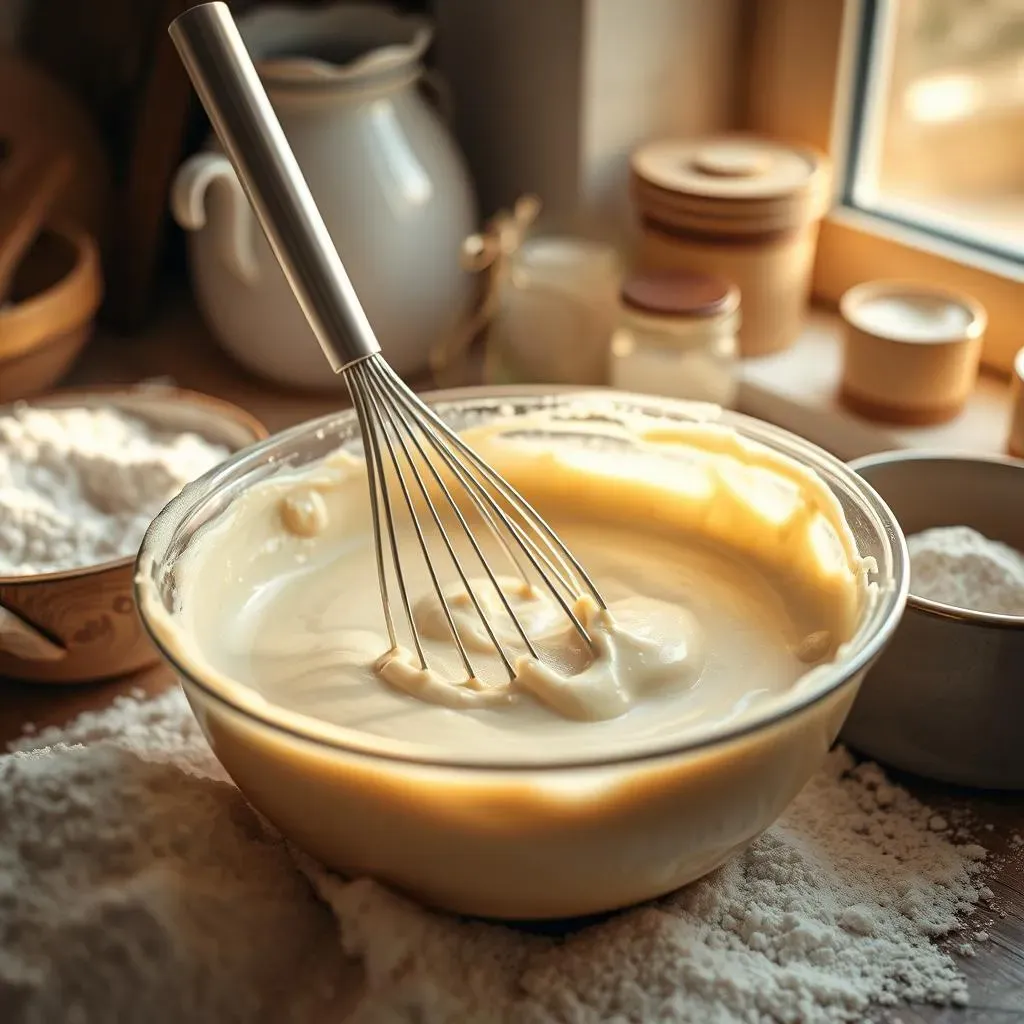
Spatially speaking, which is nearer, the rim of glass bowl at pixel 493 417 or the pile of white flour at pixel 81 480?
the rim of glass bowl at pixel 493 417

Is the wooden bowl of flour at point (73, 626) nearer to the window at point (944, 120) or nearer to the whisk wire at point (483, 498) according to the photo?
the whisk wire at point (483, 498)

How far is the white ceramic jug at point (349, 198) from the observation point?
2.79ft

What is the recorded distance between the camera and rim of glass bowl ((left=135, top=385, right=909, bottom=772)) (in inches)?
17.2

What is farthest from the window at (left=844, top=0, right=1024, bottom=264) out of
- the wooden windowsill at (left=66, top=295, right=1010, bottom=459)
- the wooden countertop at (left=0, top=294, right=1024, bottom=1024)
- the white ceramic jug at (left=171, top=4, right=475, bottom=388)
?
the wooden countertop at (left=0, top=294, right=1024, bottom=1024)

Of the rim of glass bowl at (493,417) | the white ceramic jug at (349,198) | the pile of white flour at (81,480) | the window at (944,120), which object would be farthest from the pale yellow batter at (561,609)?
the window at (944,120)

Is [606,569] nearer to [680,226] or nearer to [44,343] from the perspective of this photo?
[680,226]

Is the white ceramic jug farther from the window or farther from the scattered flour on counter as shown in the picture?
the scattered flour on counter

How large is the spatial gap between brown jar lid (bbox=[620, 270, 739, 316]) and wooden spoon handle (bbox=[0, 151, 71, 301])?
43 centimetres

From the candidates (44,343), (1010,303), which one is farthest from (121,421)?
(1010,303)

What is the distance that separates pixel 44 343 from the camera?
0.89 meters

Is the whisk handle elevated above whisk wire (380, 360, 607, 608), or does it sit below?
above

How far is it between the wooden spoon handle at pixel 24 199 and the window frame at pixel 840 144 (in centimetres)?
52

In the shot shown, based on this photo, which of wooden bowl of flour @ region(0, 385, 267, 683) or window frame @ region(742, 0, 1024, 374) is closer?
wooden bowl of flour @ region(0, 385, 267, 683)

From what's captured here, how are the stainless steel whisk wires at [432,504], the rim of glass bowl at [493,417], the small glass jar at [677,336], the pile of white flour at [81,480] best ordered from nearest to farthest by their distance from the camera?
the rim of glass bowl at [493,417] < the stainless steel whisk wires at [432,504] < the pile of white flour at [81,480] < the small glass jar at [677,336]
